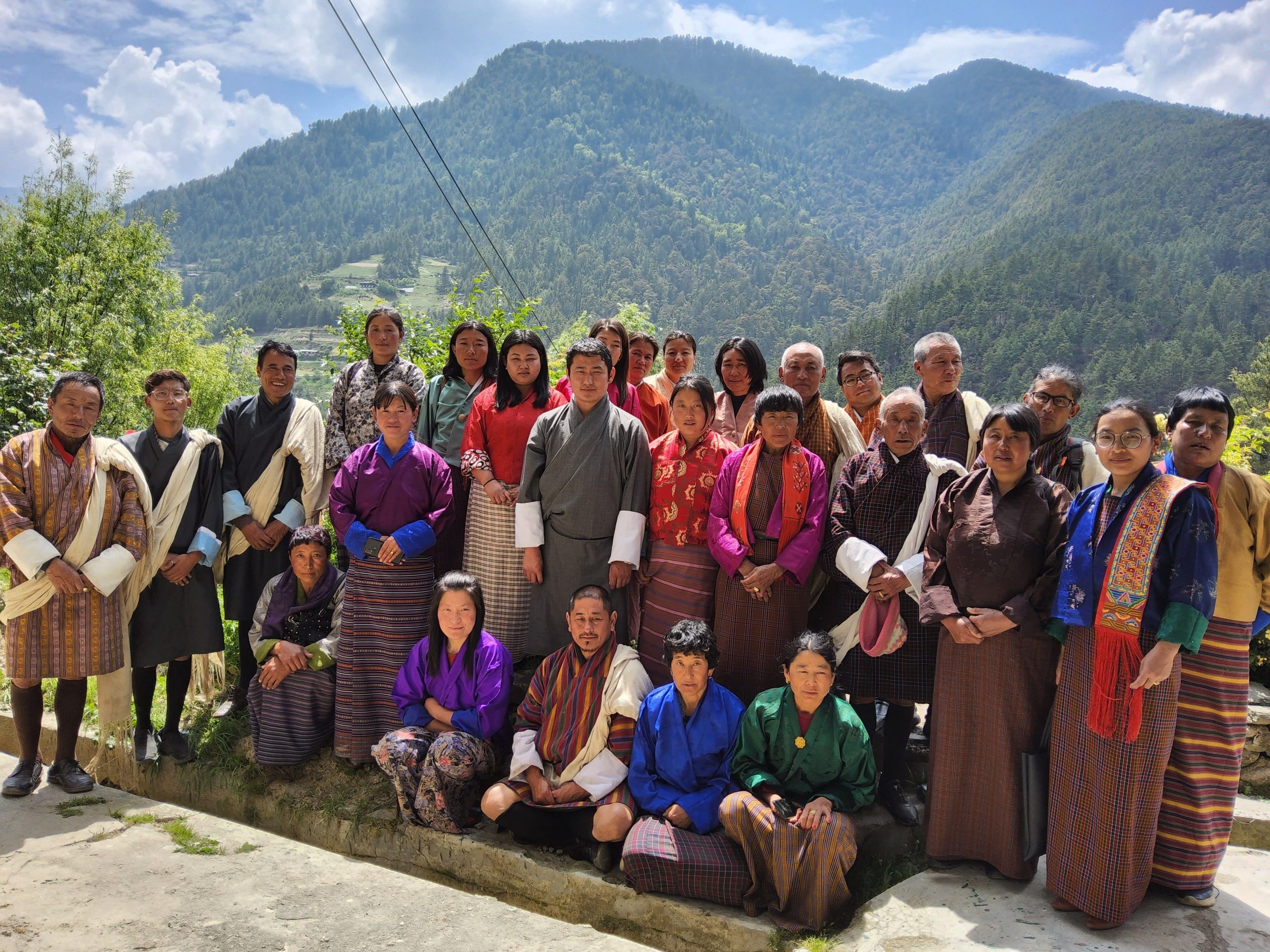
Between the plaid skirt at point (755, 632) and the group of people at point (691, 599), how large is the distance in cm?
1

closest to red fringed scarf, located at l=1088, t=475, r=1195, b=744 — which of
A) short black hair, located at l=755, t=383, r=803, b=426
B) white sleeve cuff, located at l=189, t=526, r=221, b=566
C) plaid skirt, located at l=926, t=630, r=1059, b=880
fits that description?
plaid skirt, located at l=926, t=630, r=1059, b=880

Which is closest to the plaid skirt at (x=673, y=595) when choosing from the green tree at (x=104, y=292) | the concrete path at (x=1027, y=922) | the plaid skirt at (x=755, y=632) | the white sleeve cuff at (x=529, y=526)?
the plaid skirt at (x=755, y=632)

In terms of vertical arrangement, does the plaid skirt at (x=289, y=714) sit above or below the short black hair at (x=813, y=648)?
below

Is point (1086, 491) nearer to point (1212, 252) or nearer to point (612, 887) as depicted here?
point (612, 887)

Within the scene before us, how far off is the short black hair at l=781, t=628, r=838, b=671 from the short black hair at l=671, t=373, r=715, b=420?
3.88 ft

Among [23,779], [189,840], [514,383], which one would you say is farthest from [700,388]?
[23,779]

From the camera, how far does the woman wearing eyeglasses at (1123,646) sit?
8.85 ft

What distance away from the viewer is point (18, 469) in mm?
4055

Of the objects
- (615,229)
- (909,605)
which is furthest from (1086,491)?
(615,229)

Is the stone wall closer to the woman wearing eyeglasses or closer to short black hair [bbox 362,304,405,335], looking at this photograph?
the woman wearing eyeglasses

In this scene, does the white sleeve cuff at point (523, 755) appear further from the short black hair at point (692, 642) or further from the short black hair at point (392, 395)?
the short black hair at point (392, 395)

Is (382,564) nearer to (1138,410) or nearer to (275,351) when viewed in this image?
(275,351)

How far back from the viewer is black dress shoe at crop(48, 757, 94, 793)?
4.18 meters

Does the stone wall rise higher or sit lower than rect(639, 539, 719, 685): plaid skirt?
lower
